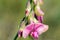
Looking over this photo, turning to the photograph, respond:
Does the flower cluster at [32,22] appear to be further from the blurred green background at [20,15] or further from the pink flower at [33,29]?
the blurred green background at [20,15]

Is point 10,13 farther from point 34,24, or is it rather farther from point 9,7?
point 34,24

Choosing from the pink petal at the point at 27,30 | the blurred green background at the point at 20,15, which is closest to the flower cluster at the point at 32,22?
the pink petal at the point at 27,30

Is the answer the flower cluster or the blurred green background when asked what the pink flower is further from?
the blurred green background

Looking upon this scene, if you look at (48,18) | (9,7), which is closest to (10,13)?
(9,7)

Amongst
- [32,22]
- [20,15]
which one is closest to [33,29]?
[32,22]

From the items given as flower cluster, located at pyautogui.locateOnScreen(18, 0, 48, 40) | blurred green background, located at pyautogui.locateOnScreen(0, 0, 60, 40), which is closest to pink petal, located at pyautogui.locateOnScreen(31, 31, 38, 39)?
flower cluster, located at pyautogui.locateOnScreen(18, 0, 48, 40)

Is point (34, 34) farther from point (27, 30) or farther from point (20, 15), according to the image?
point (20, 15)
